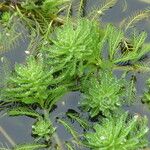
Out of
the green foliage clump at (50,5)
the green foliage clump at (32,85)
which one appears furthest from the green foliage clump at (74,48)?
the green foliage clump at (50,5)

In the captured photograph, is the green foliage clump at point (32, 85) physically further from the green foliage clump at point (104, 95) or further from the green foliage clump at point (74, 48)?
the green foliage clump at point (104, 95)

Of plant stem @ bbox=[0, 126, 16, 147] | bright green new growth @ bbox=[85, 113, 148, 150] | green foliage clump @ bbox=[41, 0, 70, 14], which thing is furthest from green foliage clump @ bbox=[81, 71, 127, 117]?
green foliage clump @ bbox=[41, 0, 70, 14]

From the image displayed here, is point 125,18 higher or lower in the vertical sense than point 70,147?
higher

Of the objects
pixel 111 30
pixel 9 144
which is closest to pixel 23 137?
pixel 9 144

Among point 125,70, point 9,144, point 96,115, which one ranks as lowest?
point 9,144

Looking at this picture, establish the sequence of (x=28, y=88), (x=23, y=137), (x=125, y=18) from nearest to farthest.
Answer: (x=28, y=88) → (x=23, y=137) → (x=125, y=18)

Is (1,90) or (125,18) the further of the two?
(125,18)

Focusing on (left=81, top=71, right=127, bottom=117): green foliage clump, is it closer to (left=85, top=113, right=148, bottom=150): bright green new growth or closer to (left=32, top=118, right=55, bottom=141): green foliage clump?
(left=85, top=113, right=148, bottom=150): bright green new growth

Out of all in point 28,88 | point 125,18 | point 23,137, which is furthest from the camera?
point 125,18

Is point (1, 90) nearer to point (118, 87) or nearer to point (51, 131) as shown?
point (51, 131)
